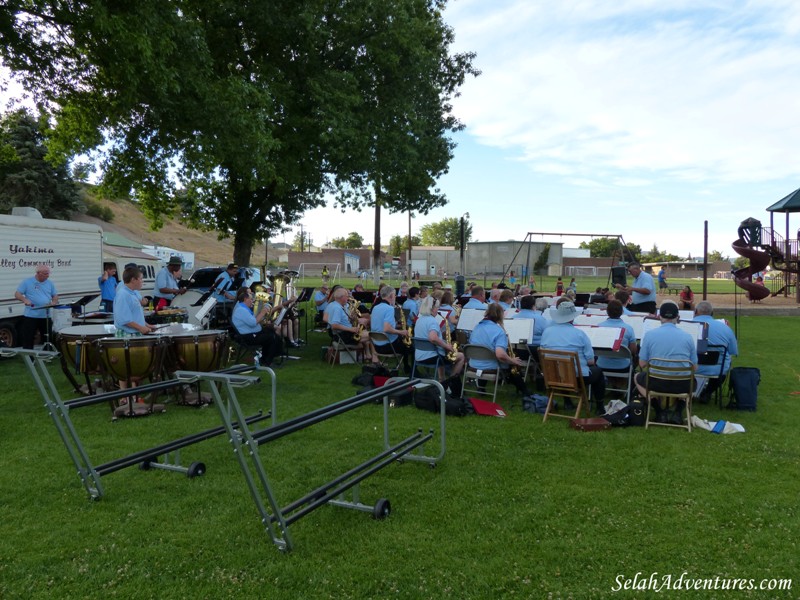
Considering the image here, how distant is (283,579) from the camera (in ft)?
11.5

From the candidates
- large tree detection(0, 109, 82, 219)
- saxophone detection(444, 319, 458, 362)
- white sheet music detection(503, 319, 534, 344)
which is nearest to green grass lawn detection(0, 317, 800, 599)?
saxophone detection(444, 319, 458, 362)

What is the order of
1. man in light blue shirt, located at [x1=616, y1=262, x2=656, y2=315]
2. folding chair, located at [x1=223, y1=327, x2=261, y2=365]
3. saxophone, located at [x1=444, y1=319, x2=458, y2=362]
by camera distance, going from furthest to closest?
man in light blue shirt, located at [x1=616, y1=262, x2=656, y2=315] → folding chair, located at [x1=223, y1=327, x2=261, y2=365] → saxophone, located at [x1=444, y1=319, x2=458, y2=362]

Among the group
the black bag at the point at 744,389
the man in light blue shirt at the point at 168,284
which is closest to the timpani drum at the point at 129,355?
the man in light blue shirt at the point at 168,284

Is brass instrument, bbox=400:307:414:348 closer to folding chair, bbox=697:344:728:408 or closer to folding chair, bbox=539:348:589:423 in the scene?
folding chair, bbox=539:348:589:423

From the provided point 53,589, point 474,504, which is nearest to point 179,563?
point 53,589

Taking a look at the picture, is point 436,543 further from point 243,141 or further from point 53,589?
point 243,141

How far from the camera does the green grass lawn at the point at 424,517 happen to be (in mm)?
3512

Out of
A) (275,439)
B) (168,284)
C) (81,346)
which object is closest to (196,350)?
(81,346)

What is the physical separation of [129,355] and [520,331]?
5.16m

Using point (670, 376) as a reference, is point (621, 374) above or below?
below

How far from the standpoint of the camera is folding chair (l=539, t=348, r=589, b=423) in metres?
6.84

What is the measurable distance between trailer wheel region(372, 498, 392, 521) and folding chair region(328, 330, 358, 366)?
21.3 feet

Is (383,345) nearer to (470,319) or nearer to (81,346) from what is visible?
(470,319)

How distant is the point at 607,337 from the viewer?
7.72 m
